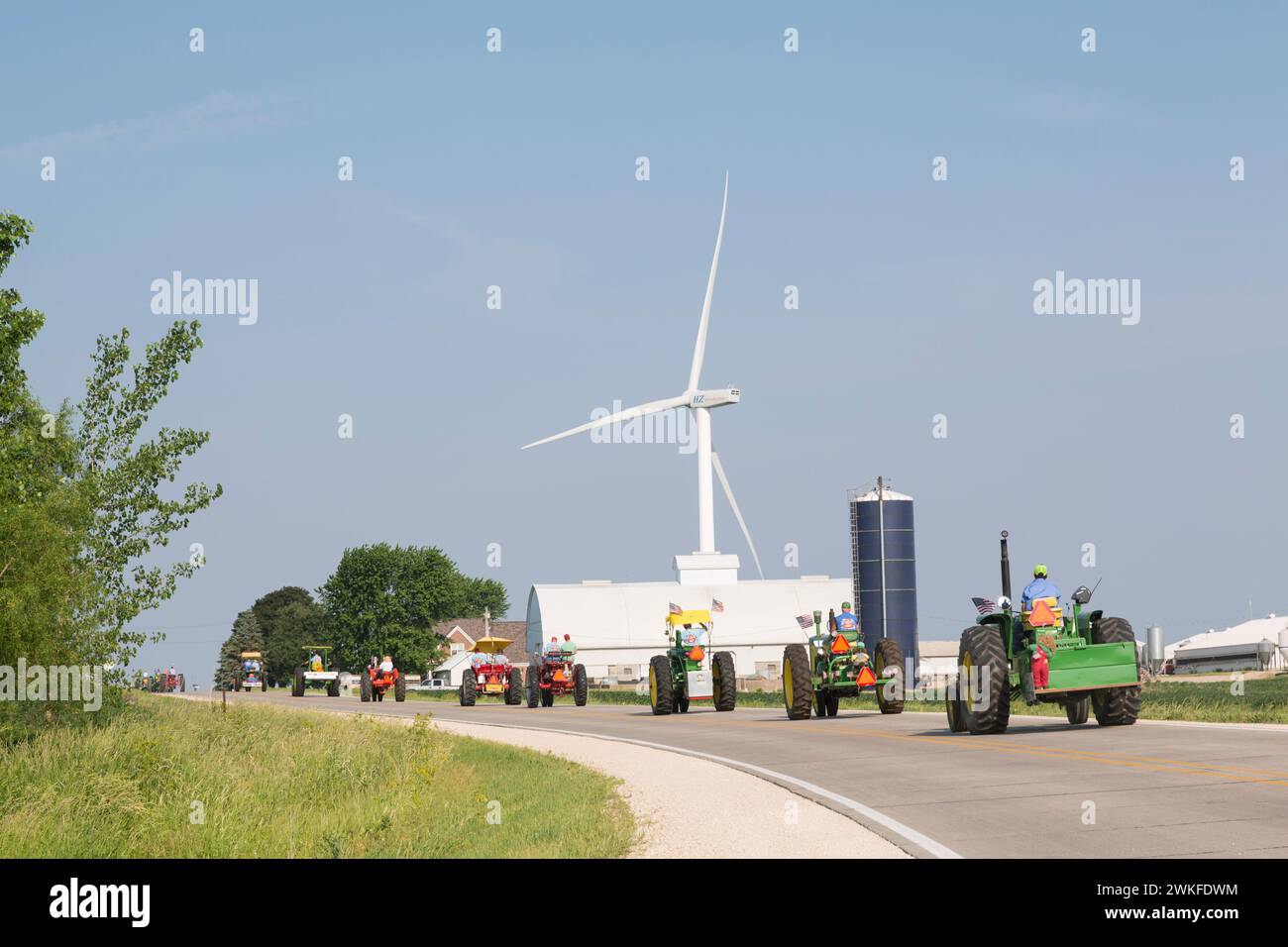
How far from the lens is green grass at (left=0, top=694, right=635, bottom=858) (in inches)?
576

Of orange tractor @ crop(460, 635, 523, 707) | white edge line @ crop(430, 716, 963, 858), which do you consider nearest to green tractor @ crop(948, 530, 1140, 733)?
white edge line @ crop(430, 716, 963, 858)

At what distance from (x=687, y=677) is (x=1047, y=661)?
16576mm

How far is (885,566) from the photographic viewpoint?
92562 millimetres

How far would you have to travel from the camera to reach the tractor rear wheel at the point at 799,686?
2898 cm

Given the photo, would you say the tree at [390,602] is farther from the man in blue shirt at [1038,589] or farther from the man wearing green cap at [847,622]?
the man in blue shirt at [1038,589]

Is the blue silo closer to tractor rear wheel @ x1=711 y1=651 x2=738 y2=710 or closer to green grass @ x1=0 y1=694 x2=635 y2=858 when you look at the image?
tractor rear wheel @ x1=711 y1=651 x2=738 y2=710

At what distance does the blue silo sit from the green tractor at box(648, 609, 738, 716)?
5732 cm

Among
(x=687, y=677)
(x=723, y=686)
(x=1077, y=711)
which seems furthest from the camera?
(x=687, y=677)

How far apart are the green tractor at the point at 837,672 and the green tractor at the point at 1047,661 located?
7.06 m

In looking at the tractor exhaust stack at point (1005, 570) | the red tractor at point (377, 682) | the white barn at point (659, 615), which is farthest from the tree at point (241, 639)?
the tractor exhaust stack at point (1005, 570)

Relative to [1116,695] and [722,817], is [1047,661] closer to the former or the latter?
[1116,695]

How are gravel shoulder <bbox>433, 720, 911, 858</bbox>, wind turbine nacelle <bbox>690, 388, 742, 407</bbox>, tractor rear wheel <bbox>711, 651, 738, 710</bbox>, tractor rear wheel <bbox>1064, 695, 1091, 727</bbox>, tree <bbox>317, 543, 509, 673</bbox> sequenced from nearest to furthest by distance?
1. gravel shoulder <bbox>433, 720, 911, 858</bbox>
2. tractor rear wheel <bbox>1064, 695, 1091, 727</bbox>
3. tractor rear wheel <bbox>711, 651, 738, 710</bbox>
4. wind turbine nacelle <bbox>690, 388, 742, 407</bbox>
5. tree <bbox>317, 543, 509, 673</bbox>

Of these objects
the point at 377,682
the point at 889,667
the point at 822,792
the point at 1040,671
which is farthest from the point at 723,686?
the point at 377,682
